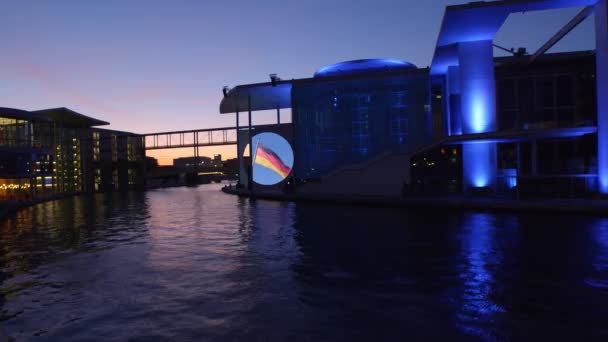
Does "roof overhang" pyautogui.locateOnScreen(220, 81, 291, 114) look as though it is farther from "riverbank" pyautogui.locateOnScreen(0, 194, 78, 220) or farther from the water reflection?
the water reflection

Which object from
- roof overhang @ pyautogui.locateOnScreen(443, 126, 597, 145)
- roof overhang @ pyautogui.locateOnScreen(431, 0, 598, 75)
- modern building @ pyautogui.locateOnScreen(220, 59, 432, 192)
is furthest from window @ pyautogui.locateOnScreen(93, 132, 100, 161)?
roof overhang @ pyautogui.locateOnScreen(443, 126, 597, 145)

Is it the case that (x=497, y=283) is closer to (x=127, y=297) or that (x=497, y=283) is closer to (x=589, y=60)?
(x=127, y=297)

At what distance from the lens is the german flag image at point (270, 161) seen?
45.6 meters

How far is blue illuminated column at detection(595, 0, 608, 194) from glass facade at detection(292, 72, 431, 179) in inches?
636

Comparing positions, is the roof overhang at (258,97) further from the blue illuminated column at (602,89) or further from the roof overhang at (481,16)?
the blue illuminated column at (602,89)

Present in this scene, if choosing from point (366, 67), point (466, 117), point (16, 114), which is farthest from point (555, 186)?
point (16, 114)

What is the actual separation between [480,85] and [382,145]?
13206 mm

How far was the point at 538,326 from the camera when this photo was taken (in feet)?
22.7

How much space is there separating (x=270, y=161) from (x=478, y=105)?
2377cm

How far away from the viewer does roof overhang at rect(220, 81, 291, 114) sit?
44312 mm

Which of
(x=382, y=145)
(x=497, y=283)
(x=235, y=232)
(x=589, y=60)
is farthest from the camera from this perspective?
(x=382, y=145)

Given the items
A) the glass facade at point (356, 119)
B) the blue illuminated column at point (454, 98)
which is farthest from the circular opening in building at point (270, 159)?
the blue illuminated column at point (454, 98)

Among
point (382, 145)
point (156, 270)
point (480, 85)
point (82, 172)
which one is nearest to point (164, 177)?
point (82, 172)

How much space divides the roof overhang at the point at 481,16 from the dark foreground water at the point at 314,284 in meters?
12.5
